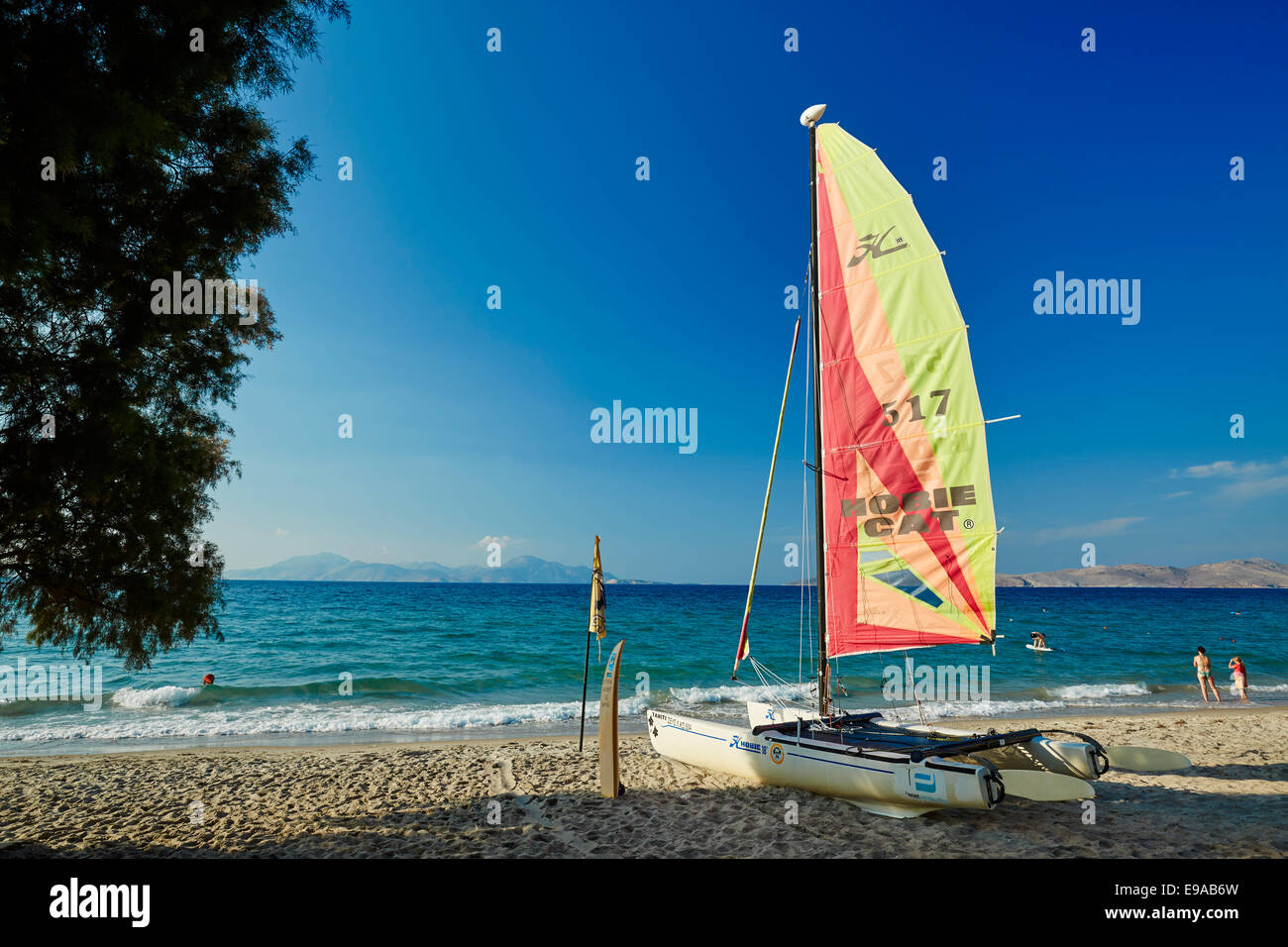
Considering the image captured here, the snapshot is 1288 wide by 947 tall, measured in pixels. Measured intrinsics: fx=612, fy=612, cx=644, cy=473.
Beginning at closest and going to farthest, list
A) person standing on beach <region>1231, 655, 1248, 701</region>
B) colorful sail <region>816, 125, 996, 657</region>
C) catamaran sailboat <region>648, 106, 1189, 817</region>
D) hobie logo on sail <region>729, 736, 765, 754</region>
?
catamaran sailboat <region>648, 106, 1189, 817</region>, colorful sail <region>816, 125, 996, 657</region>, hobie logo on sail <region>729, 736, 765, 754</region>, person standing on beach <region>1231, 655, 1248, 701</region>

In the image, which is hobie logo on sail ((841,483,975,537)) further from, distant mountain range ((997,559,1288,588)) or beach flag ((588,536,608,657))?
distant mountain range ((997,559,1288,588))

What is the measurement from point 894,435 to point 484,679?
1977 centimetres

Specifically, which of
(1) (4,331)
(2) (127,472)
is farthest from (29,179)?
(2) (127,472)

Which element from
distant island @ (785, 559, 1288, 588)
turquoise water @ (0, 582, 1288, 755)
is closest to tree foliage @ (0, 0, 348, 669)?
turquoise water @ (0, 582, 1288, 755)

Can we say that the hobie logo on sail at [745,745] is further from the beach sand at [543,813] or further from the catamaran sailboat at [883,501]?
the beach sand at [543,813]

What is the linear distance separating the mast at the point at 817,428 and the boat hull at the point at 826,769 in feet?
3.67

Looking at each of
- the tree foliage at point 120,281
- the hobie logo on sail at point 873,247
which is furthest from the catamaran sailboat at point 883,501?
the tree foliage at point 120,281

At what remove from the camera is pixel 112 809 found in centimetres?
847

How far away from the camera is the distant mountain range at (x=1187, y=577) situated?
164m

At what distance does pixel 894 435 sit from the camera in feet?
29.1

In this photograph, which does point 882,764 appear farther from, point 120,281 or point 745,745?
point 120,281

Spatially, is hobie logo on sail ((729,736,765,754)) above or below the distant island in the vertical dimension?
above

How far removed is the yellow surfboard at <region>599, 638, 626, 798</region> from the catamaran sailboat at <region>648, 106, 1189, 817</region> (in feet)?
5.44

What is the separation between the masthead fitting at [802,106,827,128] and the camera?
10055 millimetres
